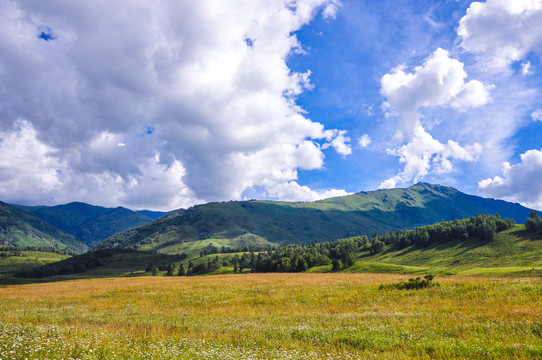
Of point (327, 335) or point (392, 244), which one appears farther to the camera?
point (392, 244)

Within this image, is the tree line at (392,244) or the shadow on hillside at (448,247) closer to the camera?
the tree line at (392,244)

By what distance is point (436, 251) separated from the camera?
145375mm

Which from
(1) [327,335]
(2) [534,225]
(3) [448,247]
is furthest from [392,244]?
(1) [327,335]

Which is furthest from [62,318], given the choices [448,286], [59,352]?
[448,286]

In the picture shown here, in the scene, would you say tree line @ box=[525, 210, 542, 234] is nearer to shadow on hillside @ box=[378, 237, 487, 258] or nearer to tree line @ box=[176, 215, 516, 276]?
tree line @ box=[176, 215, 516, 276]

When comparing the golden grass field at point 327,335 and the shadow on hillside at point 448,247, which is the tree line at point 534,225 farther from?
the golden grass field at point 327,335

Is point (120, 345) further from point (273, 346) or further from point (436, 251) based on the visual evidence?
point (436, 251)

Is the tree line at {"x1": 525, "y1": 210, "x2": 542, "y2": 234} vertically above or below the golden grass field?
above

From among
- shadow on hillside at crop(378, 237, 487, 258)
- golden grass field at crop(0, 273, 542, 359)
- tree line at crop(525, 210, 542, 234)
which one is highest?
tree line at crop(525, 210, 542, 234)

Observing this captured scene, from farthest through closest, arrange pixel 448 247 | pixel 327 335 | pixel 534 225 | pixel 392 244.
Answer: pixel 392 244 → pixel 448 247 → pixel 534 225 → pixel 327 335

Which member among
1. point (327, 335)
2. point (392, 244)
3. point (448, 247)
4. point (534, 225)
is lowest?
point (392, 244)

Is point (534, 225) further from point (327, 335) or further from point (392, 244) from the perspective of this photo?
point (327, 335)

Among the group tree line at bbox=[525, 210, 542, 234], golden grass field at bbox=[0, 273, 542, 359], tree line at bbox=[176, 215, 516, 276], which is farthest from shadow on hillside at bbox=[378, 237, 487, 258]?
golden grass field at bbox=[0, 273, 542, 359]

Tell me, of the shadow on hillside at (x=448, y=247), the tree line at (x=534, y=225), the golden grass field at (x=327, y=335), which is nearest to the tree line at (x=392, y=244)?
the shadow on hillside at (x=448, y=247)
